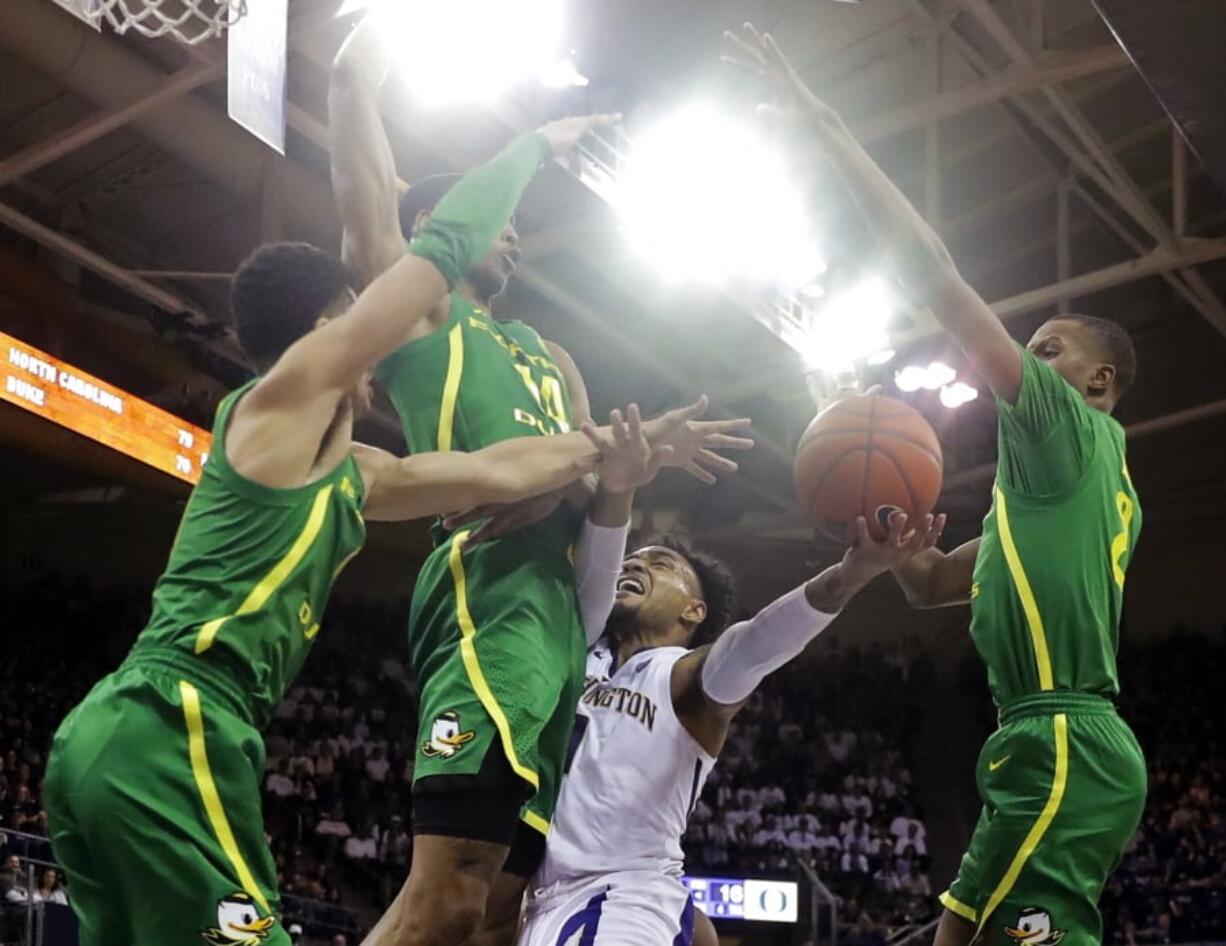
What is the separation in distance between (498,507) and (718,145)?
9996mm

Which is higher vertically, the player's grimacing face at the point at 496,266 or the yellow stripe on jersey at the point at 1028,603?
the player's grimacing face at the point at 496,266

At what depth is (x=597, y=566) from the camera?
156 inches

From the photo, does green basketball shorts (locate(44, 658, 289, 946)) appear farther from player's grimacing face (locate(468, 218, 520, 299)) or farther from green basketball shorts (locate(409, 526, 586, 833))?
player's grimacing face (locate(468, 218, 520, 299))

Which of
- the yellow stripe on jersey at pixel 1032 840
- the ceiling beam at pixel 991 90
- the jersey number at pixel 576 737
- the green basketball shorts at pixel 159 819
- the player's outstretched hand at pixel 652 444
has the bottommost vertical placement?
the green basketball shorts at pixel 159 819

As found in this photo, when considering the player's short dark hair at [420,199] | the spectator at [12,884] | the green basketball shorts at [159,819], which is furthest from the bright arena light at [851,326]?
the green basketball shorts at [159,819]

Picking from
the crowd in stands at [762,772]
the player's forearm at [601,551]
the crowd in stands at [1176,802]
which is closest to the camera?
the player's forearm at [601,551]

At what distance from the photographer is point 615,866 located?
399 cm

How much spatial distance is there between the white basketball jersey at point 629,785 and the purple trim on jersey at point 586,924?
0.40 ft

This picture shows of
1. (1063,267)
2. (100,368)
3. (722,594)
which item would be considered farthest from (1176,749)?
(722,594)

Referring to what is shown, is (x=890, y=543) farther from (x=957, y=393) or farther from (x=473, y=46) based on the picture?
(x=957, y=393)

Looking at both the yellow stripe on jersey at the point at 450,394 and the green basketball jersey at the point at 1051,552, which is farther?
the yellow stripe on jersey at the point at 450,394

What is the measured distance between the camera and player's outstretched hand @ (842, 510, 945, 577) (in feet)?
13.0

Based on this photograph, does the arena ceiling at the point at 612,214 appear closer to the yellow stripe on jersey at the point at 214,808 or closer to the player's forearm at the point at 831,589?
the player's forearm at the point at 831,589

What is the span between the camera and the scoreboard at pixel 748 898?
13969 millimetres
